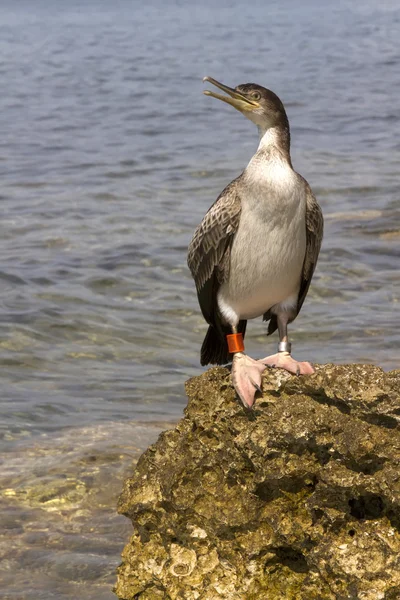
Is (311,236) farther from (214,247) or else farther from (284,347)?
(284,347)

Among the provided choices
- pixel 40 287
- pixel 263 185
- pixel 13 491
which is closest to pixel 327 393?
pixel 263 185

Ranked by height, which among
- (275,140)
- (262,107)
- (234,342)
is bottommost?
(234,342)

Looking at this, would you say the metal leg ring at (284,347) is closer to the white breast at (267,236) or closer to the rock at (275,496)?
the white breast at (267,236)

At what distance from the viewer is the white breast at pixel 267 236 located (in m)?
4.87

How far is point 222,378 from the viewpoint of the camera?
4453 mm

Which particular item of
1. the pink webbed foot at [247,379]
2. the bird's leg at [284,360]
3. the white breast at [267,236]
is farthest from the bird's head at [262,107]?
the pink webbed foot at [247,379]

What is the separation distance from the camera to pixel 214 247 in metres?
5.09

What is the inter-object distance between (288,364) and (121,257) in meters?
7.69

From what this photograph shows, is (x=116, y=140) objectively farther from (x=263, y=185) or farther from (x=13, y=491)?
(x=263, y=185)

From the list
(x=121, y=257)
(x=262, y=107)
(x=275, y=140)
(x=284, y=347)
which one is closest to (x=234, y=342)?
(x=284, y=347)

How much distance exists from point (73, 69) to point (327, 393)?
26091mm

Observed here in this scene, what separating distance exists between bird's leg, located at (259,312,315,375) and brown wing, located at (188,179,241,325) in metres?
0.35

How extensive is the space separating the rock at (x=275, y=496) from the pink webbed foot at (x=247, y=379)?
0.17ft

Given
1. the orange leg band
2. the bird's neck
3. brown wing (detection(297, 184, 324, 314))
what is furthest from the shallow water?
the bird's neck
